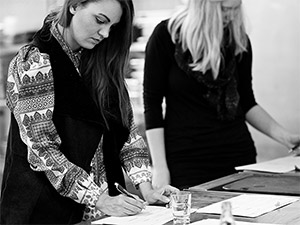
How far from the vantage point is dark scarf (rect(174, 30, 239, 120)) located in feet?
11.3

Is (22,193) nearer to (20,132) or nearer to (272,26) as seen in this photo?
(20,132)

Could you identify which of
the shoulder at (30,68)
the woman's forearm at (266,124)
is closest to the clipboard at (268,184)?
the woman's forearm at (266,124)

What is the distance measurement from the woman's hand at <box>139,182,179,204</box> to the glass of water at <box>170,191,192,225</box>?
0.99 feet

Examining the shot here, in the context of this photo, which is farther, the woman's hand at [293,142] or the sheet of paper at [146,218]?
the woman's hand at [293,142]

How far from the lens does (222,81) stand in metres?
3.53

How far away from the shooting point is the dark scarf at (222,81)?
345 cm

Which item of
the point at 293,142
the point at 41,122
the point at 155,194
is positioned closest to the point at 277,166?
the point at 293,142

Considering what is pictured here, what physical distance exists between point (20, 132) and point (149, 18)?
3.30 meters

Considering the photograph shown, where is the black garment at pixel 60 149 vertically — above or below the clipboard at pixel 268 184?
above

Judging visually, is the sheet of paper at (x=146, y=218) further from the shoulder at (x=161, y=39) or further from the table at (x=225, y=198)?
the shoulder at (x=161, y=39)

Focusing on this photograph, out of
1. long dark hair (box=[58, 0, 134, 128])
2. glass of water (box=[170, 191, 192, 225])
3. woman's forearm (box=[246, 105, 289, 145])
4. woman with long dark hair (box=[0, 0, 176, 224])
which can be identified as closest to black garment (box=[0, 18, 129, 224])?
woman with long dark hair (box=[0, 0, 176, 224])

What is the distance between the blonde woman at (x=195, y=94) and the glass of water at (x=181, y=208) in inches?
45.4

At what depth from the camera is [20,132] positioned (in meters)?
2.43

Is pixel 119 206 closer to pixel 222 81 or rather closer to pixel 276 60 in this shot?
pixel 222 81
